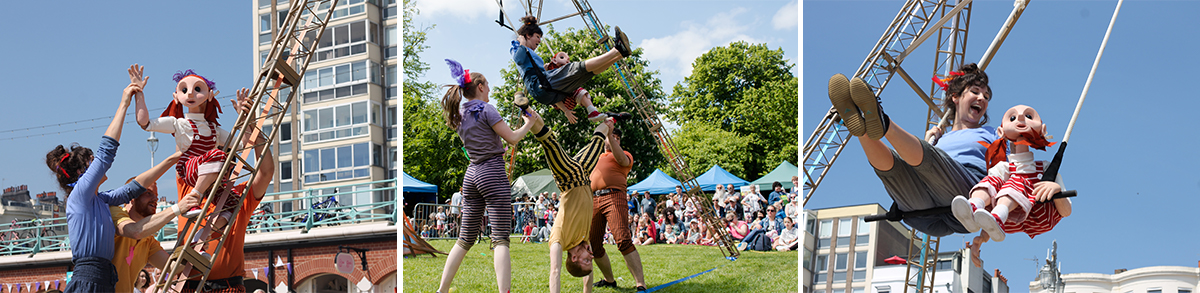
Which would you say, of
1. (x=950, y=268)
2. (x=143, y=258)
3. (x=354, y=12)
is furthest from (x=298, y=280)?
(x=354, y=12)

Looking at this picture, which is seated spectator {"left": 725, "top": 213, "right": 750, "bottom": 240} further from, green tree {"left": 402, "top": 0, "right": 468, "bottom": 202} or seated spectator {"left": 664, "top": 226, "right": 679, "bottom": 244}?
green tree {"left": 402, "top": 0, "right": 468, "bottom": 202}

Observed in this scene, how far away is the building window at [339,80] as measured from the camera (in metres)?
21.5

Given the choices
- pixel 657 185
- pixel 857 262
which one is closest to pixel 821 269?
pixel 857 262

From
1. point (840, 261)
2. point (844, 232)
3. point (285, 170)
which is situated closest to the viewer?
point (840, 261)

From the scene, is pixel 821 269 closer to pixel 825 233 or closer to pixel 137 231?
pixel 825 233

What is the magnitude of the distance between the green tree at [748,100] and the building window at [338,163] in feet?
27.0

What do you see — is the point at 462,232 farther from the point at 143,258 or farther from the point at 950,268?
the point at 950,268

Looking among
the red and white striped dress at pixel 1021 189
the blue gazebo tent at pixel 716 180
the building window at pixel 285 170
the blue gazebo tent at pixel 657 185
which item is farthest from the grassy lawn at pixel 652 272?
the building window at pixel 285 170

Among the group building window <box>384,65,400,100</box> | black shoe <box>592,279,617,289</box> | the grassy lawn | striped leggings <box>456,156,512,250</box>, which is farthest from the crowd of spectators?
building window <box>384,65,400,100</box>

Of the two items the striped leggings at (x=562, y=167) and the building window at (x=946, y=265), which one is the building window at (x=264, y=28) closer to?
the striped leggings at (x=562, y=167)

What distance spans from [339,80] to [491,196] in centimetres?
1815

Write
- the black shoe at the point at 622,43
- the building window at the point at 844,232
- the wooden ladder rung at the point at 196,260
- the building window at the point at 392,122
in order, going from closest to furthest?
the black shoe at the point at 622,43 < the wooden ladder rung at the point at 196,260 < the building window at the point at 844,232 < the building window at the point at 392,122

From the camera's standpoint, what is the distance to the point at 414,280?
744cm

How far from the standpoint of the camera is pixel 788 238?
970 centimetres
